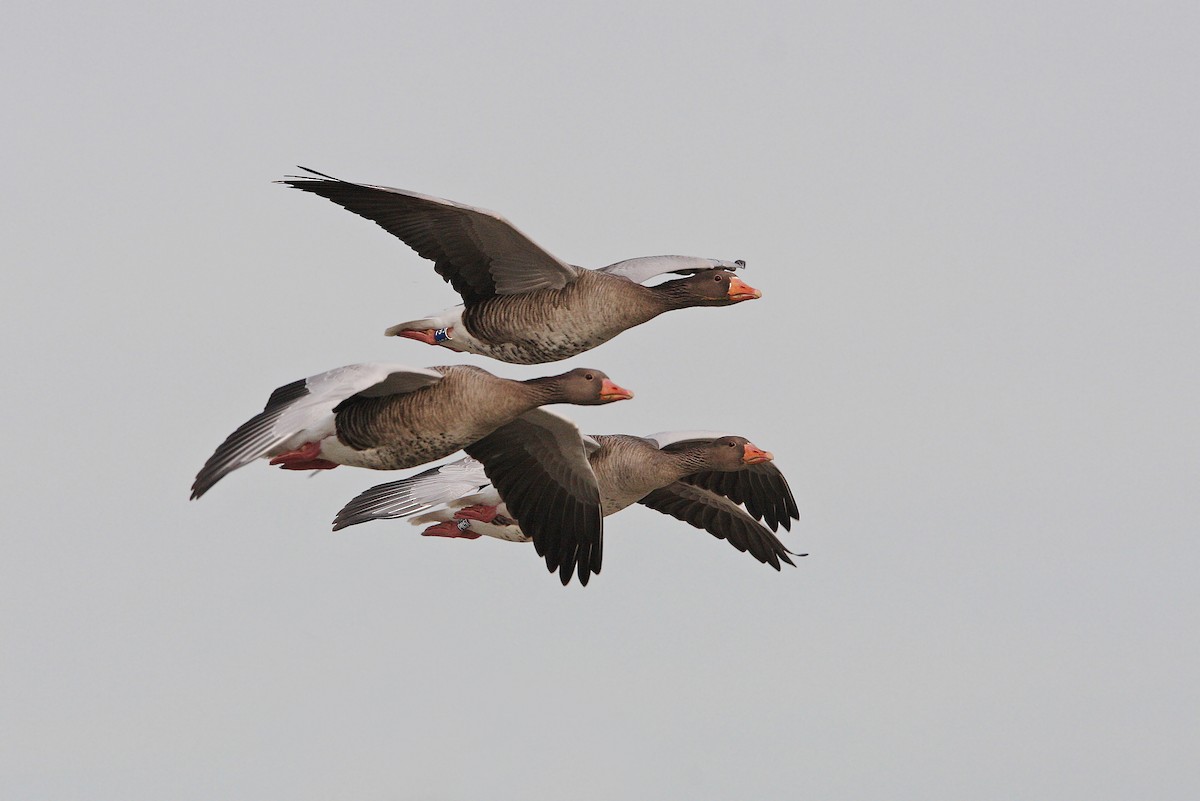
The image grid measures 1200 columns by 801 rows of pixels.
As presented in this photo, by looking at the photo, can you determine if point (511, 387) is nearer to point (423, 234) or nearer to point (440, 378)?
point (440, 378)

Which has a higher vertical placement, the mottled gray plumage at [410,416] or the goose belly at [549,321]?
the goose belly at [549,321]

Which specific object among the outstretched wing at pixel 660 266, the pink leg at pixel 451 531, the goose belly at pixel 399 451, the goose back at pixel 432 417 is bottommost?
the pink leg at pixel 451 531

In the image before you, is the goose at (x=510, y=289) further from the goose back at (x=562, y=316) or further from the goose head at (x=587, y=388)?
the goose head at (x=587, y=388)

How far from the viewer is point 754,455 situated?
707 inches

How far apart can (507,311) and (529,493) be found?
167 cm

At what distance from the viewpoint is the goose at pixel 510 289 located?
15.3 metres

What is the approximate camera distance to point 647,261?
17078mm

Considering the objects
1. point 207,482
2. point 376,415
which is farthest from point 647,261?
point 207,482

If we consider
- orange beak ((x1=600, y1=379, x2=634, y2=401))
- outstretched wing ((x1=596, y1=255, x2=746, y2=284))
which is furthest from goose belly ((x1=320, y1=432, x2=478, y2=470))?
outstretched wing ((x1=596, y1=255, x2=746, y2=284))

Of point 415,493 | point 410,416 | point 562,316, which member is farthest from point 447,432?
point 415,493

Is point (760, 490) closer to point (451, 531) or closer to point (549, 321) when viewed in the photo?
point (451, 531)

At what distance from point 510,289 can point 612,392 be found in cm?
123

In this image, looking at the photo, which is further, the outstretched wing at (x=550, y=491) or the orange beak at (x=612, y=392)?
the outstretched wing at (x=550, y=491)

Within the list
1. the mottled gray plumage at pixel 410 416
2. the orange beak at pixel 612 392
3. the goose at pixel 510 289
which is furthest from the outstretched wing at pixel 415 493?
the orange beak at pixel 612 392
